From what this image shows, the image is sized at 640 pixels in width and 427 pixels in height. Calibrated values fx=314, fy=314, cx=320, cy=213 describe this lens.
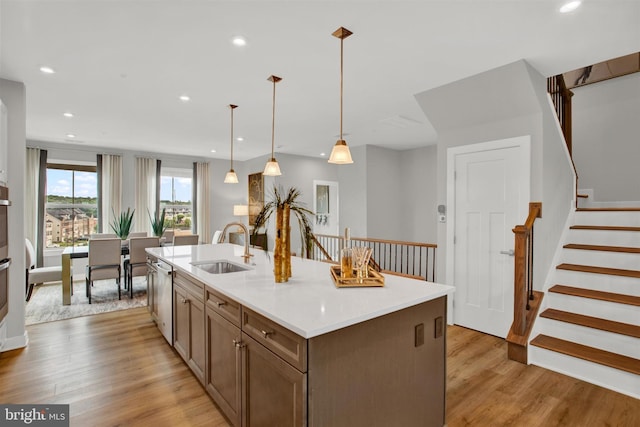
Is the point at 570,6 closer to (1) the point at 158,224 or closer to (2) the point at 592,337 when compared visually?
(2) the point at 592,337

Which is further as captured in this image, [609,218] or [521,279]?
[609,218]

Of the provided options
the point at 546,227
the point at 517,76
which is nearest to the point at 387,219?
the point at 546,227

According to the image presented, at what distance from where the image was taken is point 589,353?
2.59 metres

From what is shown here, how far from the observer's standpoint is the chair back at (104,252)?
455 centimetres

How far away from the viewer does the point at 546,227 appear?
324 centimetres

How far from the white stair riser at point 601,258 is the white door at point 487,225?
0.71m

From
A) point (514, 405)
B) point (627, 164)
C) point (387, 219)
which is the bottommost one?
point (514, 405)

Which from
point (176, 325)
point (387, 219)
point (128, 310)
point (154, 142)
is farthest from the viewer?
point (387, 219)

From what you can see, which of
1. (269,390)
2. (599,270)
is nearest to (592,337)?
(599,270)

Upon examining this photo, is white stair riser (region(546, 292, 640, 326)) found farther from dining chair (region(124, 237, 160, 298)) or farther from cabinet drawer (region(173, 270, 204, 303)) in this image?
dining chair (region(124, 237, 160, 298))

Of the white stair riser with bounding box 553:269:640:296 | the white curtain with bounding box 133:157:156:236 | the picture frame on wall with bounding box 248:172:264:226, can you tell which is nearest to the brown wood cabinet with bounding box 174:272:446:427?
the white stair riser with bounding box 553:269:640:296

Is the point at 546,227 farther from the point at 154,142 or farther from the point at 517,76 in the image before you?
the point at 154,142

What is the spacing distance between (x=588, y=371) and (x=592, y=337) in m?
0.33

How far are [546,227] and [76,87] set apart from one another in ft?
17.0
